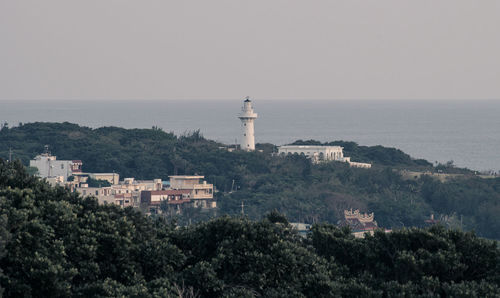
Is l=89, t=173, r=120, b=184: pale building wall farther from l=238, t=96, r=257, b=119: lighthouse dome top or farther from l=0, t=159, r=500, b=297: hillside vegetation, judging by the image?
l=0, t=159, r=500, b=297: hillside vegetation

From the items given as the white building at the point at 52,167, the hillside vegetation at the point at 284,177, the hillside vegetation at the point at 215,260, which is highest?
the hillside vegetation at the point at 215,260

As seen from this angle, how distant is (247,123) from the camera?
88812mm

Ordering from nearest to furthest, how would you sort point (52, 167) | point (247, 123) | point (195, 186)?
1. point (195, 186)
2. point (52, 167)
3. point (247, 123)

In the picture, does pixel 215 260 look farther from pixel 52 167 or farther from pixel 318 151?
pixel 318 151

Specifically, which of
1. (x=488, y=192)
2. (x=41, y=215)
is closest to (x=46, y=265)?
(x=41, y=215)

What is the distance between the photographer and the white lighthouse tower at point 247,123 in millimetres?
87375

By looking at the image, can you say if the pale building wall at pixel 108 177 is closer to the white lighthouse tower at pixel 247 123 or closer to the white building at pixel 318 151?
the white lighthouse tower at pixel 247 123

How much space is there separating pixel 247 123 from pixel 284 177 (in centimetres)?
912

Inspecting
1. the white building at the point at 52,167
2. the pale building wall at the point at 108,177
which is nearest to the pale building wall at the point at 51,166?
the white building at the point at 52,167

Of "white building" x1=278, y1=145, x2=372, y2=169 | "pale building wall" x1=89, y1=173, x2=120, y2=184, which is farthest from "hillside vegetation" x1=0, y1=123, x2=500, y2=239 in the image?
"pale building wall" x1=89, y1=173, x2=120, y2=184

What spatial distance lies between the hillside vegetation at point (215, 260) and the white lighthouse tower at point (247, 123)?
62644 millimetres

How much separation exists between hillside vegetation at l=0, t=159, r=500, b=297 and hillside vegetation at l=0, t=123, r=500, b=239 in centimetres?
4336


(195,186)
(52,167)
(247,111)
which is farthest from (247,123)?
(52,167)

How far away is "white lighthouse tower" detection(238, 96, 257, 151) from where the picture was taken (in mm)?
87375
